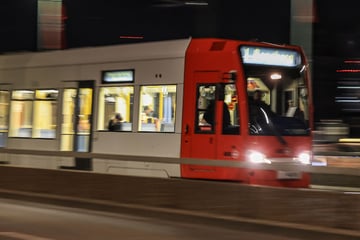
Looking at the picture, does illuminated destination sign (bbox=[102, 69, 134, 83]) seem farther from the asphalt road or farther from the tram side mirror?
the asphalt road

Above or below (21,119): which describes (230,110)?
above

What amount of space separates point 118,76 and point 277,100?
3.95m

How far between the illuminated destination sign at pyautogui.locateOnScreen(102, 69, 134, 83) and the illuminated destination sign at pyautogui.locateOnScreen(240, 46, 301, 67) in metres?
2.94

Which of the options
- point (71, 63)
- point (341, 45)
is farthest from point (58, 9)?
point (341, 45)

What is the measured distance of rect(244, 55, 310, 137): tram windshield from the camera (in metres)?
13.1

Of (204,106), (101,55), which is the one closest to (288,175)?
(204,106)

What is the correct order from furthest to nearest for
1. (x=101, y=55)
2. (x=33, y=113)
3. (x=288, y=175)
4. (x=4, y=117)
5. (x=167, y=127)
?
(x=4, y=117) < (x=33, y=113) < (x=101, y=55) < (x=167, y=127) < (x=288, y=175)

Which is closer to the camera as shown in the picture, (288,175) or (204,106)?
(288,175)

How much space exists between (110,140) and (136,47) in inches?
89.0

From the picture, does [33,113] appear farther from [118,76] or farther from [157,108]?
[157,108]

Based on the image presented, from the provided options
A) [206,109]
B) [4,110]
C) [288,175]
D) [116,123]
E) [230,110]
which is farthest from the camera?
[4,110]

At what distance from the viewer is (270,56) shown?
1356cm

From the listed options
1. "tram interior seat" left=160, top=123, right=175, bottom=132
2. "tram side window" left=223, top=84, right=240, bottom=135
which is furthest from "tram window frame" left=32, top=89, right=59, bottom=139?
"tram side window" left=223, top=84, right=240, bottom=135

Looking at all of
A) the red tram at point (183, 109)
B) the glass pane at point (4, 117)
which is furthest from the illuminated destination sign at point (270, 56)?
the glass pane at point (4, 117)
